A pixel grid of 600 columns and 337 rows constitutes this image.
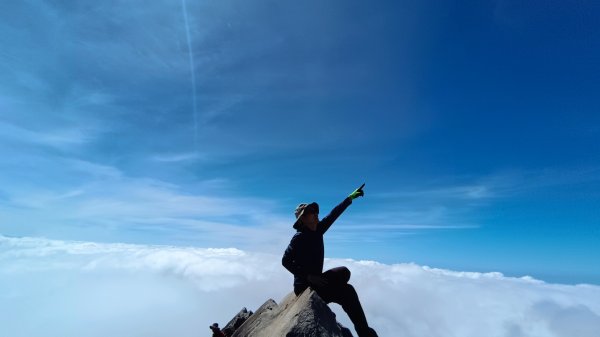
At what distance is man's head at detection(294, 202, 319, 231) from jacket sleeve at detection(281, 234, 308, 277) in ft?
1.34

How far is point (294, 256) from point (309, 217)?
126cm

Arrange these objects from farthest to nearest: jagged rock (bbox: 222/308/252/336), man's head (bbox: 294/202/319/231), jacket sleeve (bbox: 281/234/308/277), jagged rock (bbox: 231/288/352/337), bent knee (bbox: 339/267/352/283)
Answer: jagged rock (bbox: 222/308/252/336), man's head (bbox: 294/202/319/231), jacket sleeve (bbox: 281/234/308/277), bent knee (bbox: 339/267/352/283), jagged rock (bbox: 231/288/352/337)

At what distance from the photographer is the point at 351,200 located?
34.7 ft

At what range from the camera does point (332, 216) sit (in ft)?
33.4

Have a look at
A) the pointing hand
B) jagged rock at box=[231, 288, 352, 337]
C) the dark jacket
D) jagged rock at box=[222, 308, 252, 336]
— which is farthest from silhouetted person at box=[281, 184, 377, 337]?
jagged rock at box=[222, 308, 252, 336]

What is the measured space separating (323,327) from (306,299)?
84 cm

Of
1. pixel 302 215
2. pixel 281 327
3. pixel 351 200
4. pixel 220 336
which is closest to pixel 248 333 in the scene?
pixel 220 336

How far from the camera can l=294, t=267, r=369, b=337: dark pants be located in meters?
9.02

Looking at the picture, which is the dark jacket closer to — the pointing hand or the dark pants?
the dark pants

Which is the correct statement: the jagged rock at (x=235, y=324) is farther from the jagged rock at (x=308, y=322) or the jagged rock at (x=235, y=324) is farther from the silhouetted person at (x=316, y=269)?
the silhouetted person at (x=316, y=269)

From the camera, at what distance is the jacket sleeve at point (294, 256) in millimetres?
9352

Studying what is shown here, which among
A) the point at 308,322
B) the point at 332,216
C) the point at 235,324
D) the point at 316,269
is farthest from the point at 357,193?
the point at 235,324

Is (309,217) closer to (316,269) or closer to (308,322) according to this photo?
(316,269)

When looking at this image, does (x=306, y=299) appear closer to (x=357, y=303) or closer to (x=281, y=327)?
(x=281, y=327)
